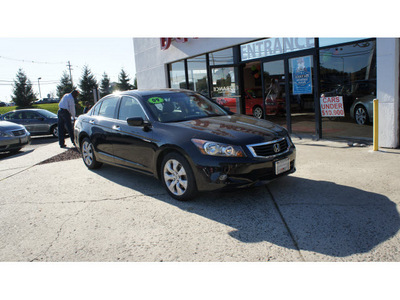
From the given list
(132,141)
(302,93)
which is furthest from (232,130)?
(302,93)

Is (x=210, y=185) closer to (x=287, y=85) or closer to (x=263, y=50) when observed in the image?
(x=287, y=85)

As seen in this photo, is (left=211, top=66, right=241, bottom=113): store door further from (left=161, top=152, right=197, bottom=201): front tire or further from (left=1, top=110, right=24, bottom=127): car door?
(left=1, top=110, right=24, bottom=127): car door

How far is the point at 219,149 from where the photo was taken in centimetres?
402

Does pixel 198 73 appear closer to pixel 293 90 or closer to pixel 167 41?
pixel 167 41

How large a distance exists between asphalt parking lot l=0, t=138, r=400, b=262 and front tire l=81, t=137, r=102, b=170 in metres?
0.68

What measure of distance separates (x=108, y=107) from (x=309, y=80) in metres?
5.26

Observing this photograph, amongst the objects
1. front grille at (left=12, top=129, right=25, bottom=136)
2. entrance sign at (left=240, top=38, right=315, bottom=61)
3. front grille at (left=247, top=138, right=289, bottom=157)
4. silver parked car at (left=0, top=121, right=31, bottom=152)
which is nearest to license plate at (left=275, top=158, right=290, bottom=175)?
front grille at (left=247, top=138, right=289, bottom=157)

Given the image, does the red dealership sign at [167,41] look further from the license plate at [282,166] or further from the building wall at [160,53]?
the license plate at [282,166]

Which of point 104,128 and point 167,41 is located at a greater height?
point 167,41

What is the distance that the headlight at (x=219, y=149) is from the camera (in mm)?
3988

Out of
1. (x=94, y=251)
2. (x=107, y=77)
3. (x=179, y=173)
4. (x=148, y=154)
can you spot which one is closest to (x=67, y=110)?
(x=148, y=154)

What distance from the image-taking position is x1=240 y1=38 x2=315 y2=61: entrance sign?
27.9 ft

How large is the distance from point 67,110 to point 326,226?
896 centimetres

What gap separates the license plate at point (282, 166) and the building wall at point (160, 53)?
6283 millimetres
